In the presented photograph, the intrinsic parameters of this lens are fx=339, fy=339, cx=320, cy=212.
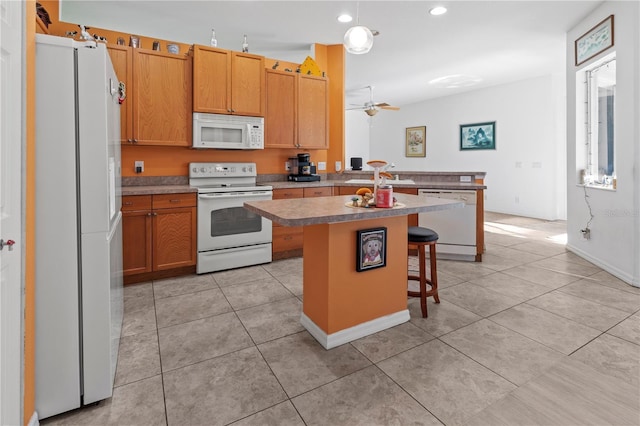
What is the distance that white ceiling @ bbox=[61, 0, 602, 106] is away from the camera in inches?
145

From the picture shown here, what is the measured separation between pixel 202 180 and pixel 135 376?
8.22 ft

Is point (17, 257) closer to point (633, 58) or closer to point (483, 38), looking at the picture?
point (633, 58)

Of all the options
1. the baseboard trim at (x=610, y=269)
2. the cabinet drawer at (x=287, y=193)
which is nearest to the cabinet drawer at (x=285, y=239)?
the cabinet drawer at (x=287, y=193)

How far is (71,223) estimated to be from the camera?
1479 mm

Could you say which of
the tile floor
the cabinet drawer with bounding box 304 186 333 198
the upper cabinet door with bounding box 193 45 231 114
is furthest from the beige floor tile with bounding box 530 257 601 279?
the upper cabinet door with bounding box 193 45 231 114

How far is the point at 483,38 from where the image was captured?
15.4 ft

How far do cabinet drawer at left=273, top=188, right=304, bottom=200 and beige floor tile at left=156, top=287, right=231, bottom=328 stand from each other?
1.35 meters

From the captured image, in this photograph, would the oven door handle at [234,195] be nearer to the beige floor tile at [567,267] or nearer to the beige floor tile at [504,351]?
the beige floor tile at [504,351]

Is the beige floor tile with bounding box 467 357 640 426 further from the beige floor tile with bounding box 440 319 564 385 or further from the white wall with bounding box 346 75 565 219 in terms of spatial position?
the white wall with bounding box 346 75 565 219

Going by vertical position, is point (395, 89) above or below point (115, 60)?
above

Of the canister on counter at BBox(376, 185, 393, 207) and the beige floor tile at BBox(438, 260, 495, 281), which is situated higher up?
the canister on counter at BBox(376, 185, 393, 207)

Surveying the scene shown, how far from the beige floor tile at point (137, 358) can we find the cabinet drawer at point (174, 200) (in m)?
1.36

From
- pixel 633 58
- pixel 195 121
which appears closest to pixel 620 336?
pixel 633 58

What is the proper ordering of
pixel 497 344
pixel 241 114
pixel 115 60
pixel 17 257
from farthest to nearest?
1. pixel 241 114
2. pixel 115 60
3. pixel 497 344
4. pixel 17 257
